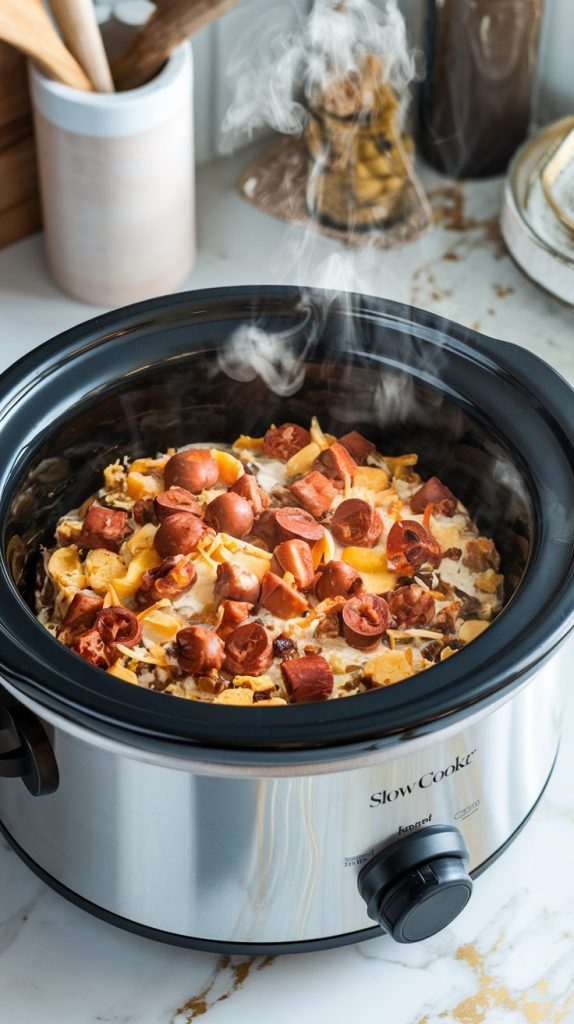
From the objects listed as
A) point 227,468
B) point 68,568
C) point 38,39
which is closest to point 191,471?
point 227,468

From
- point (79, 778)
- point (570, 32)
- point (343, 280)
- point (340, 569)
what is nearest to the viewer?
point (79, 778)

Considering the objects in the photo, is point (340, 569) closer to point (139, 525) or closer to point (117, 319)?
point (139, 525)

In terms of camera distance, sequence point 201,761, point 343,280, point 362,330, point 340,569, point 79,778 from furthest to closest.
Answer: point 343,280 → point 362,330 → point 340,569 → point 79,778 → point 201,761

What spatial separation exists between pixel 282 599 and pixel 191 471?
18 cm

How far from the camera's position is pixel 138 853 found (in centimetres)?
96

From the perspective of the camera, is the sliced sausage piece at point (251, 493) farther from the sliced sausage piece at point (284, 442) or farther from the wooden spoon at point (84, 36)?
the wooden spoon at point (84, 36)

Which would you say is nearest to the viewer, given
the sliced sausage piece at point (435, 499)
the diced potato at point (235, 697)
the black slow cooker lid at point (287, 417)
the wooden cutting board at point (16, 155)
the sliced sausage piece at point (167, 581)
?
the black slow cooker lid at point (287, 417)

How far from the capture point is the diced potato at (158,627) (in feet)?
3.44

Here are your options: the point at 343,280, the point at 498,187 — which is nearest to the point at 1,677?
the point at 343,280

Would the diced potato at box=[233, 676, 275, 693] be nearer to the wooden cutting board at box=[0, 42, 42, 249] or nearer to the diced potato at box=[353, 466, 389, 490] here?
the diced potato at box=[353, 466, 389, 490]

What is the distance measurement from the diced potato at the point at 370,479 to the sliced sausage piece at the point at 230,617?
210 mm

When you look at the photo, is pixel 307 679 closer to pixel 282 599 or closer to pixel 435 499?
pixel 282 599

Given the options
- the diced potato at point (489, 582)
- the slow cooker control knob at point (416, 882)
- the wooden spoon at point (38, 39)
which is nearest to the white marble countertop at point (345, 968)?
the slow cooker control knob at point (416, 882)

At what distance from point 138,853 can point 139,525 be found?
0.32 meters
